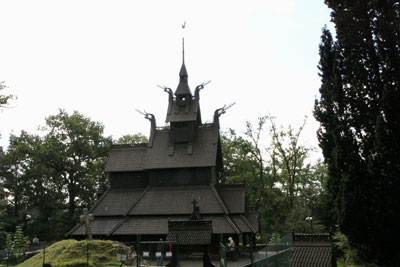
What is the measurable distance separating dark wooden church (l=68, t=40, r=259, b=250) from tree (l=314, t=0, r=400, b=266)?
10.9m

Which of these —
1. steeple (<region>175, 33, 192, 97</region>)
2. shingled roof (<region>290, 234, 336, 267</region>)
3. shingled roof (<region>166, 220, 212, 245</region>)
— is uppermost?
steeple (<region>175, 33, 192, 97</region>)

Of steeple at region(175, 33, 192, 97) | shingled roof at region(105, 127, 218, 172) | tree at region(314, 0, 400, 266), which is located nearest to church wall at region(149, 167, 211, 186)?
shingled roof at region(105, 127, 218, 172)

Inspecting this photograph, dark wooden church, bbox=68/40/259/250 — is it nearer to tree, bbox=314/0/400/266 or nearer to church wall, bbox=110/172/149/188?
church wall, bbox=110/172/149/188

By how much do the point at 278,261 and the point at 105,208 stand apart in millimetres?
15694

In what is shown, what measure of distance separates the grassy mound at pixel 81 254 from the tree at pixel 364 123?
9282 millimetres

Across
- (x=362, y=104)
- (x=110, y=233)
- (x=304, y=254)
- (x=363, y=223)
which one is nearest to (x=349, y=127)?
(x=362, y=104)

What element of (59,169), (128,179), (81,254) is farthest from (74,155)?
(81,254)

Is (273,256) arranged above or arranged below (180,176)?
below

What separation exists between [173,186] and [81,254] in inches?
493

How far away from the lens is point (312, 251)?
1961cm

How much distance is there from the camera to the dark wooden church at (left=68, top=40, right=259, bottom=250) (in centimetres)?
2602

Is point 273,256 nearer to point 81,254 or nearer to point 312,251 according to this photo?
point 312,251

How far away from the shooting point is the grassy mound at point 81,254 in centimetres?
1631

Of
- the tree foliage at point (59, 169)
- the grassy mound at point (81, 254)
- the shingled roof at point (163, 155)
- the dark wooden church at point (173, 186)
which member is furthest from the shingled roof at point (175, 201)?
the tree foliage at point (59, 169)
